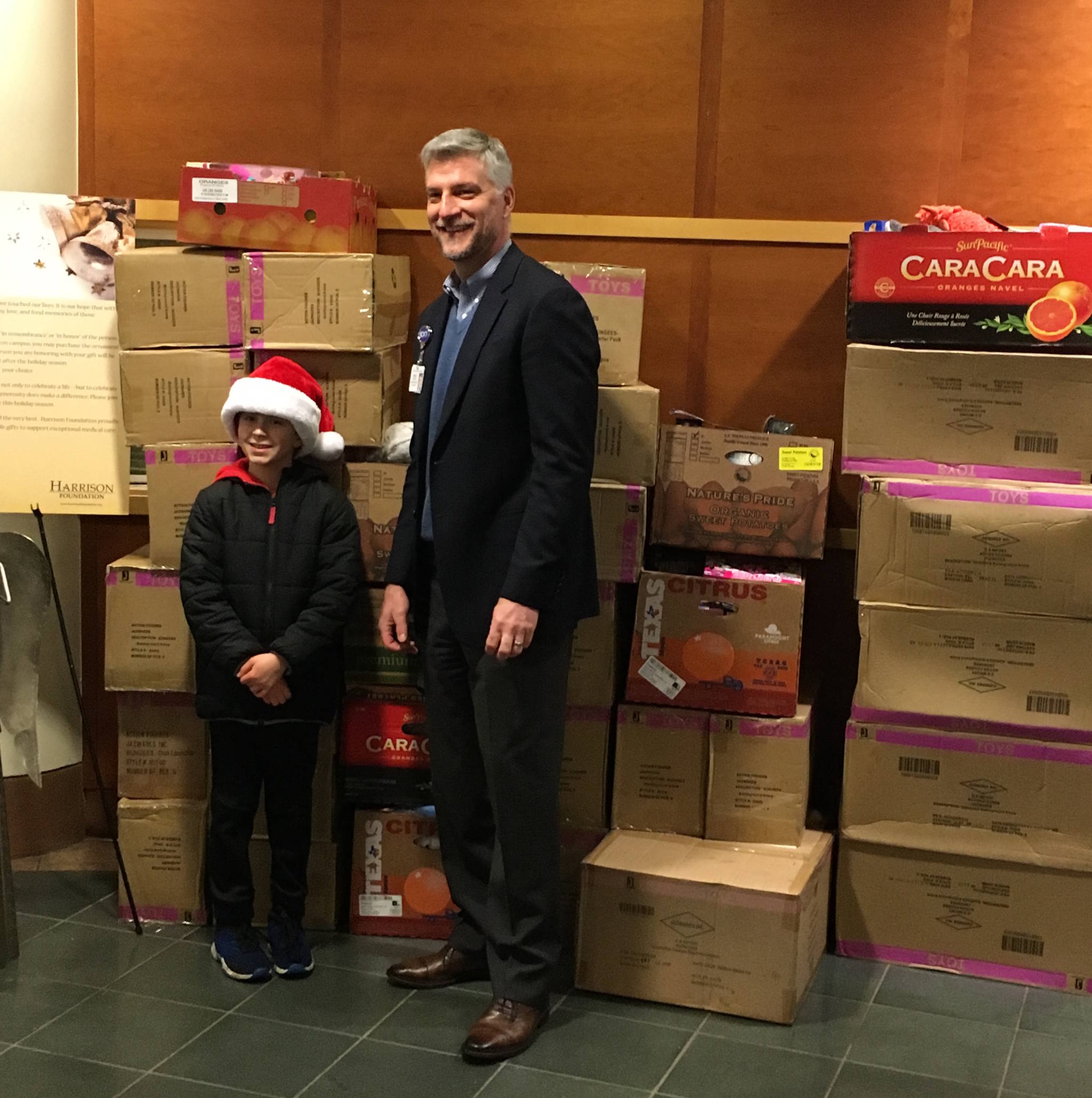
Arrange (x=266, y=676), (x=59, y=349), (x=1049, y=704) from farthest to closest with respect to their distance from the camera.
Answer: (x=59, y=349)
(x=1049, y=704)
(x=266, y=676)

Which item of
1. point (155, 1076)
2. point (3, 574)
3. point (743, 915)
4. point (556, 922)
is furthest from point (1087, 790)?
point (3, 574)

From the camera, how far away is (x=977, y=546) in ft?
10.2

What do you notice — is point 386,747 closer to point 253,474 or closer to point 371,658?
point 371,658

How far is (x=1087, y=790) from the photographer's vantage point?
3.13 meters

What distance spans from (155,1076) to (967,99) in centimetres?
286

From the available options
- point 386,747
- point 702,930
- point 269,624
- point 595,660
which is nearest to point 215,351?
point 269,624

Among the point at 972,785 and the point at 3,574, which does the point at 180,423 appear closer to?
the point at 3,574

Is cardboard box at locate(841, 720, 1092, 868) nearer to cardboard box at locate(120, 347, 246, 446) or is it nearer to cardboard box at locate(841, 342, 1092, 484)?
cardboard box at locate(841, 342, 1092, 484)

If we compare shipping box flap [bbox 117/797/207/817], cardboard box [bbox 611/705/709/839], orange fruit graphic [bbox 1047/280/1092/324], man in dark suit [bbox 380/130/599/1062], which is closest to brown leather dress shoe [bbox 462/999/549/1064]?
man in dark suit [bbox 380/130/599/1062]

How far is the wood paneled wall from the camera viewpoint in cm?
340

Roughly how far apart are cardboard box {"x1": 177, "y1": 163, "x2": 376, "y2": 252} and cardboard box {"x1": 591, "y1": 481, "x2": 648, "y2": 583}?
0.85 metres

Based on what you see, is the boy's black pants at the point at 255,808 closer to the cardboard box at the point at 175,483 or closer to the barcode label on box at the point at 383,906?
the barcode label on box at the point at 383,906

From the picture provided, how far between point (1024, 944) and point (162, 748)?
209cm

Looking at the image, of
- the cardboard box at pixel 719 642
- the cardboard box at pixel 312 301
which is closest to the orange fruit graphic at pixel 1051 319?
the cardboard box at pixel 719 642
